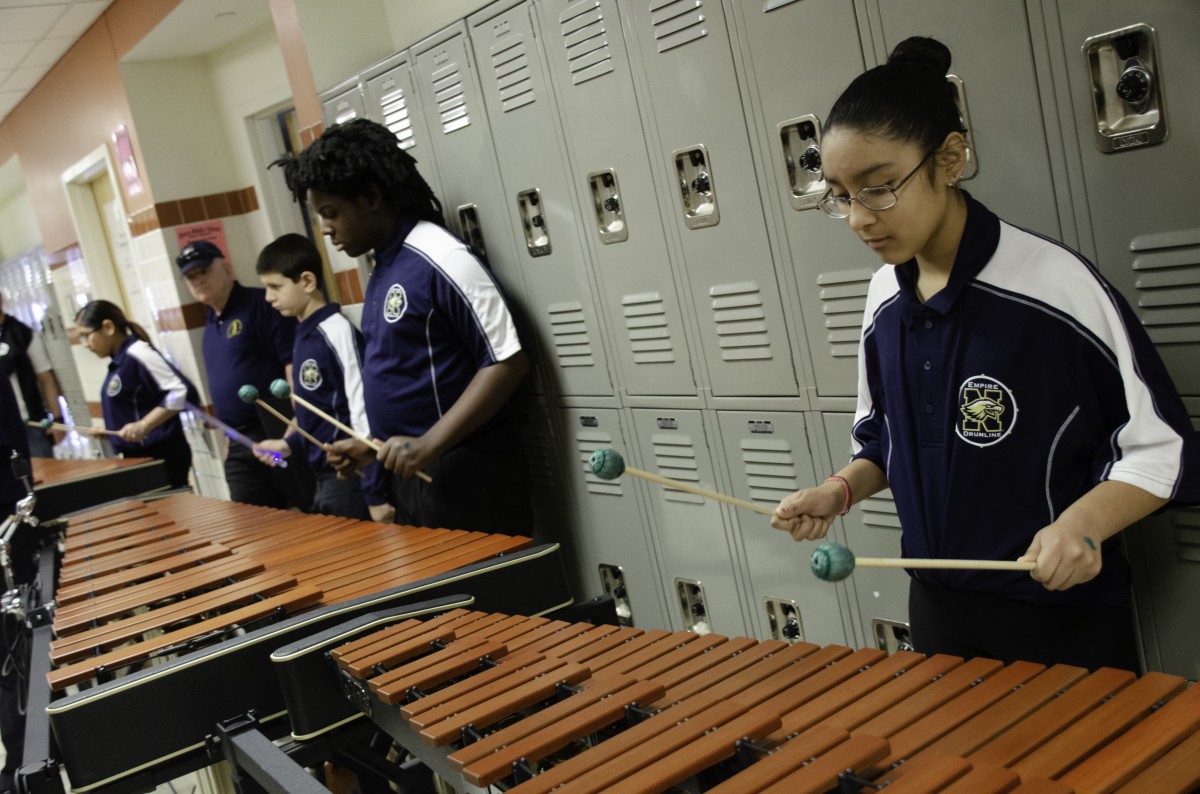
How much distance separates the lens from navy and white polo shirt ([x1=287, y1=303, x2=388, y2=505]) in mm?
4488

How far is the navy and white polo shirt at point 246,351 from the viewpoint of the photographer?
582 centimetres

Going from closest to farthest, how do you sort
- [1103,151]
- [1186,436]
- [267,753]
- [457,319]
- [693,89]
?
[1186,436] < [267,753] < [1103,151] < [693,89] < [457,319]

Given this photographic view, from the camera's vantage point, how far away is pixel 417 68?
14.4 ft

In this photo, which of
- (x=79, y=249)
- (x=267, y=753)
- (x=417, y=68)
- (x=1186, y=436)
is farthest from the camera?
(x=79, y=249)

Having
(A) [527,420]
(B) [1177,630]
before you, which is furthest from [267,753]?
(A) [527,420]

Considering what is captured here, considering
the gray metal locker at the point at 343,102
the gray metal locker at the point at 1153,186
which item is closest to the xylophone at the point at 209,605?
Answer: the gray metal locker at the point at 1153,186

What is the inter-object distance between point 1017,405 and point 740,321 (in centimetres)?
146

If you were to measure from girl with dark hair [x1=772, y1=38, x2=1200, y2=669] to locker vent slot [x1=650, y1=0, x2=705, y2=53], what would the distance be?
1167 millimetres

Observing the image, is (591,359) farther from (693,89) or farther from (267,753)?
(267,753)

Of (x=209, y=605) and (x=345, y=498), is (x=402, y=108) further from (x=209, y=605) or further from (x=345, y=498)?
(x=209, y=605)

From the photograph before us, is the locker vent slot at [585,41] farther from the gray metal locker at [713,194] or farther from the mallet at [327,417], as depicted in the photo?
the mallet at [327,417]

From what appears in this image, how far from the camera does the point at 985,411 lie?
6.60ft

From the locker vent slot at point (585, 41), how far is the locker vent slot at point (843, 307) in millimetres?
1049

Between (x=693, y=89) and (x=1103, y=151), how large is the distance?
4.11 feet
